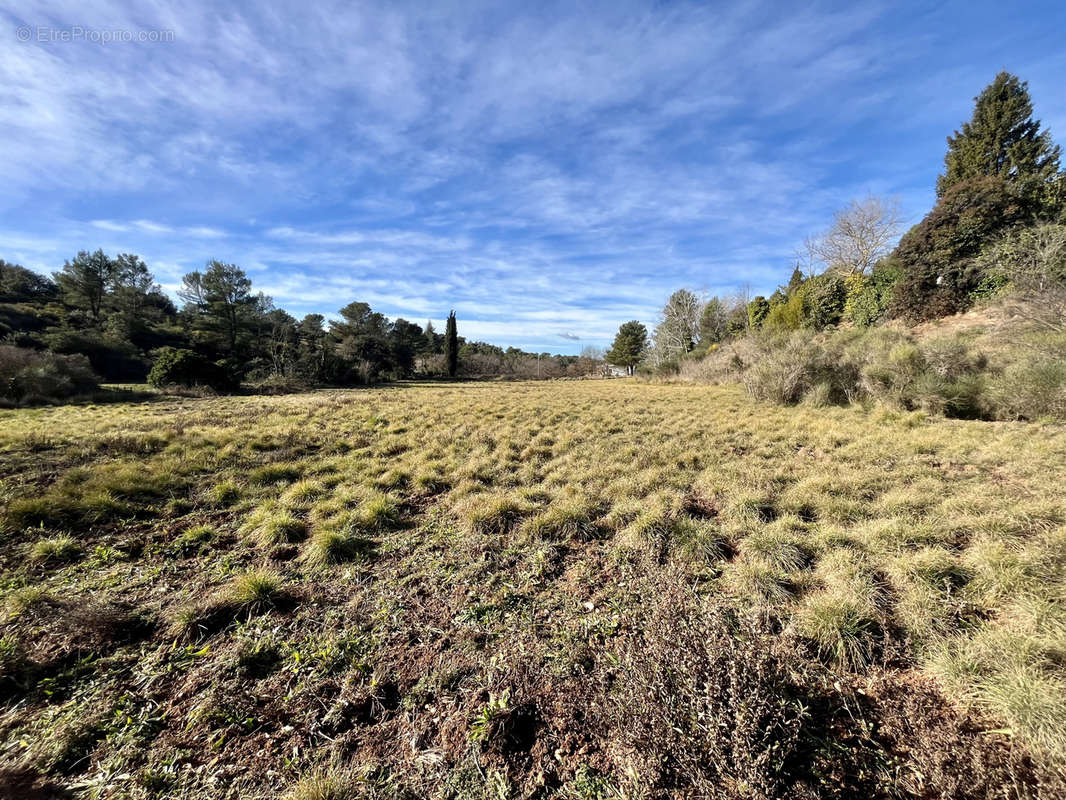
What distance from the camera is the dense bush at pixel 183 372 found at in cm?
1778

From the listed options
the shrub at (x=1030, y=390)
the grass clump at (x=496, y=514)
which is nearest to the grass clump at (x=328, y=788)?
the grass clump at (x=496, y=514)

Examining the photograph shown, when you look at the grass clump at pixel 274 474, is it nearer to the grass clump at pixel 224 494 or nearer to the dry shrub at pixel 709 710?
the grass clump at pixel 224 494

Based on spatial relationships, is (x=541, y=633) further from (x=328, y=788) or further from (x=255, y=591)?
(x=255, y=591)

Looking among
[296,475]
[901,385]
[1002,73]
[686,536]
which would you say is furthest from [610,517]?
[1002,73]

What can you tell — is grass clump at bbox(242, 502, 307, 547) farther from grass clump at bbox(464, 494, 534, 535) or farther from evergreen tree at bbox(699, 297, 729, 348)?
evergreen tree at bbox(699, 297, 729, 348)

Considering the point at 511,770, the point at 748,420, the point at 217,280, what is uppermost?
the point at 217,280

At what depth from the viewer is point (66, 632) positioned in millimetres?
2369

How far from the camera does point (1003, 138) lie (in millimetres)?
16422

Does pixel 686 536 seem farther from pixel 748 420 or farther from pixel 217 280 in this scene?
pixel 217 280

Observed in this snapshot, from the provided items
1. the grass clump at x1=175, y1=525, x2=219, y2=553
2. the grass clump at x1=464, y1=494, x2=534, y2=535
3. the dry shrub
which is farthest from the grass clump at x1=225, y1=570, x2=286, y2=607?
the dry shrub

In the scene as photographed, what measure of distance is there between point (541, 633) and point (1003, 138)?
2933 cm

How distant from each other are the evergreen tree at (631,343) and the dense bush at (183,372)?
1523 inches

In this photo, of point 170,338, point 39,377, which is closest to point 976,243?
point 39,377

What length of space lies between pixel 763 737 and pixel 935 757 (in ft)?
2.54
